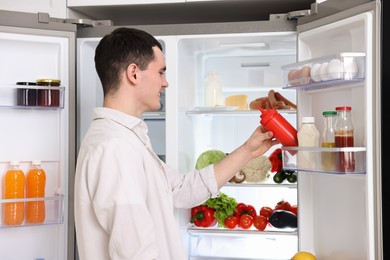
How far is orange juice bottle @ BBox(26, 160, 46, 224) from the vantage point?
2.62 metres

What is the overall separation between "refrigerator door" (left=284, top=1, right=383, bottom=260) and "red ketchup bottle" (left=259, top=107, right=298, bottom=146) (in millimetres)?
108

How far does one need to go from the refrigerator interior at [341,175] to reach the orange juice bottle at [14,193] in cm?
124

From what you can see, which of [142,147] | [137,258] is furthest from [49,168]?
[137,258]

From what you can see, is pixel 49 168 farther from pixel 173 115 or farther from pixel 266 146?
pixel 266 146

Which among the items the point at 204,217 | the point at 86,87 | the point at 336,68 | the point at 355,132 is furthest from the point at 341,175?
the point at 86,87

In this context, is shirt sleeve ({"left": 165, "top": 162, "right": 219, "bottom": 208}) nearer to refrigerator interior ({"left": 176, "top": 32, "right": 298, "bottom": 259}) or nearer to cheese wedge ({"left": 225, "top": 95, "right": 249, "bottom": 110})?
refrigerator interior ({"left": 176, "top": 32, "right": 298, "bottom": 259})

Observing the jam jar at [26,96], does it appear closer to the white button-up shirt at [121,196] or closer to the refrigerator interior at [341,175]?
the white button-up shirt at [121,196]

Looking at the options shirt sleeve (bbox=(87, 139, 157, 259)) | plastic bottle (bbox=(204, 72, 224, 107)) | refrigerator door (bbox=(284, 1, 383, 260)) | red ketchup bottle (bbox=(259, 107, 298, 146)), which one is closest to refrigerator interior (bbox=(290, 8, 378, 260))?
refrigerator door (bbox=(284, 1, 383, 260))

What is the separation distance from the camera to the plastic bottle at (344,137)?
2.05 meters

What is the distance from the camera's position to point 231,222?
9.30 feet

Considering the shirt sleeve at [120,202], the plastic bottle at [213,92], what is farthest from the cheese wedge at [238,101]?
the shirt sleeve at [120,202]

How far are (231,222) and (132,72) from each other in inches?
44.2

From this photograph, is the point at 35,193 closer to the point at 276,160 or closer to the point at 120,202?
the point at 120,202

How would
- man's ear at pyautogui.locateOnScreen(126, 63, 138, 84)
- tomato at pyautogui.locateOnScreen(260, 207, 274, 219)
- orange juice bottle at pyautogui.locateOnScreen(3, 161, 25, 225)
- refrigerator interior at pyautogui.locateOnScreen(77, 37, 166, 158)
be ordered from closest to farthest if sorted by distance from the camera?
man's ear at pyautogui.locateOnScreen(126, 63, 138, 84) → orange juice bottle at pyautogui.locateOnScreen(3, 161, 25, 225) → refrigerator interior at pyautogui.locateOnScreen(77, 37, 166, 158) → tomato at pyautogui.locateOnScreen(260, 207, 274, 219)
